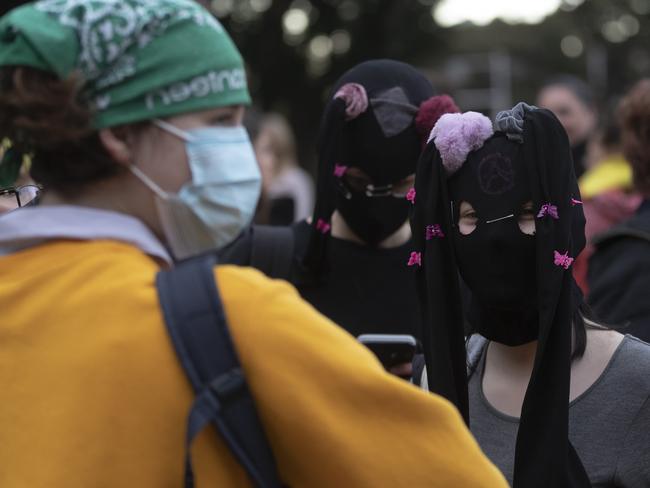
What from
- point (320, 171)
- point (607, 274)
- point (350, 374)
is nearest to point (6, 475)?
point (350, 374)

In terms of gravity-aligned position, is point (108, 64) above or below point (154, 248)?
above

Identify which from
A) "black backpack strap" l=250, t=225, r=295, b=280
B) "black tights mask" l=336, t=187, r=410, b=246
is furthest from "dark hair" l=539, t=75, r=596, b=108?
"black backpack strap" l=250, t=225, r=295, b=280

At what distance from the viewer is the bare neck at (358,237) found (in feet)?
12.7

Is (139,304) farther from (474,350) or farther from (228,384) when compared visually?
(474,350)

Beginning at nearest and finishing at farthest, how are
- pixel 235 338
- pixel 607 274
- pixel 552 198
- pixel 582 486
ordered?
1. pixel 235 338
2. pixel 582 486
3. pixel 552 198
4. pixel 607 274

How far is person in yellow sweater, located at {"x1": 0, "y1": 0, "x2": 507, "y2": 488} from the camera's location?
66.7 inches

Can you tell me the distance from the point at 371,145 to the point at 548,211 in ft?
3.70

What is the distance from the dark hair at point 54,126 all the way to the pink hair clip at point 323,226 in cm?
180

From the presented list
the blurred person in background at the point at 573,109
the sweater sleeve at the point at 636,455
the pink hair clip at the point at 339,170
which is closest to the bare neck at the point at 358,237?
the pink hair clip at the point at 339,170

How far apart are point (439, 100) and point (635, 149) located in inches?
50.1

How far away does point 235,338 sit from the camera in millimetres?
1678

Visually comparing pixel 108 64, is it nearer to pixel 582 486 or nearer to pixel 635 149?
pixel 582 486

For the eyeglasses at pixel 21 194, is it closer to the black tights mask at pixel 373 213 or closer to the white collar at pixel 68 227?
the white collar at pixel 68 227

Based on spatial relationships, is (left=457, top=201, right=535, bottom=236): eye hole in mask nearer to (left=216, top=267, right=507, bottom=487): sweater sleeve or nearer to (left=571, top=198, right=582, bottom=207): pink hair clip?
(left=571, top=198, right=582, bottom=207): pink hair clip
